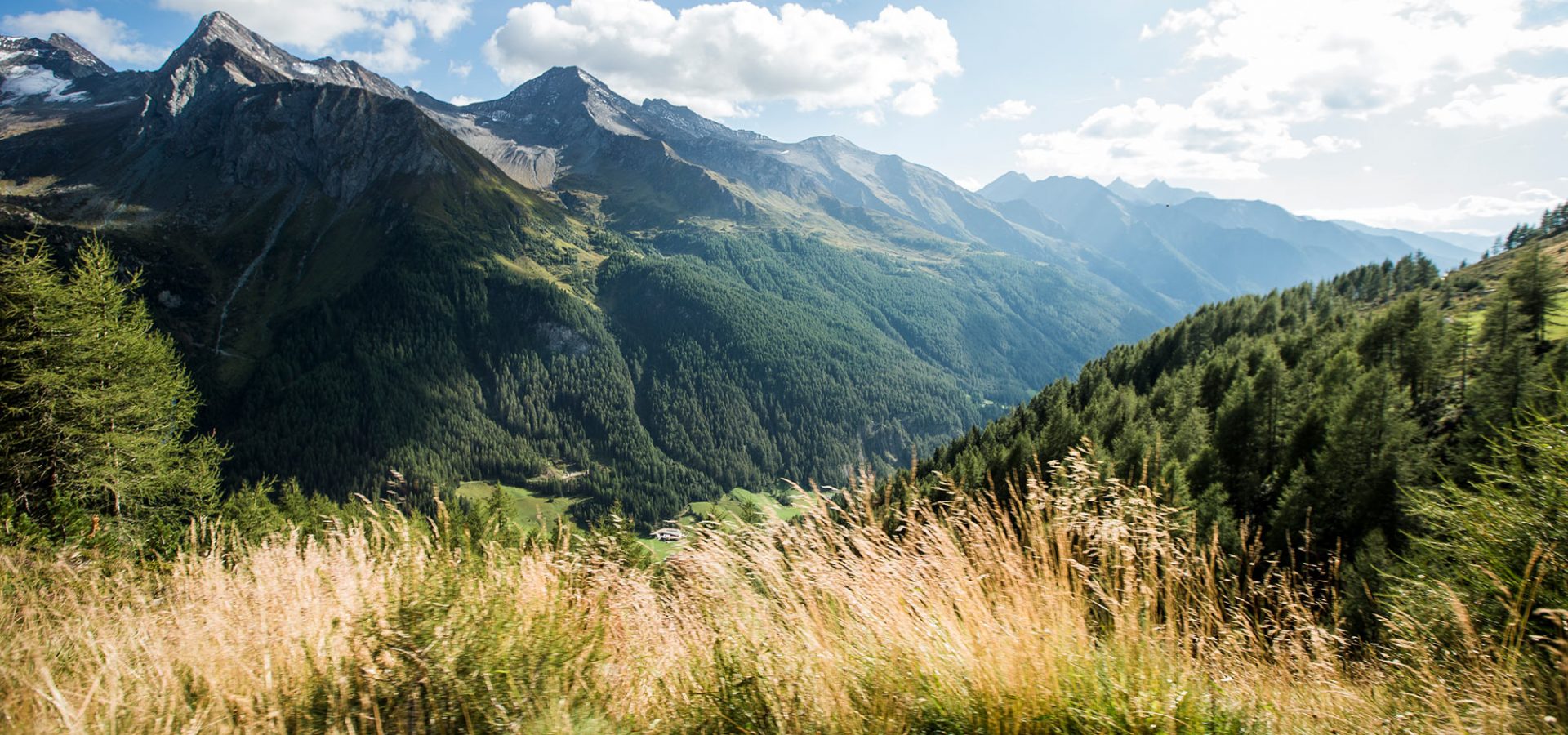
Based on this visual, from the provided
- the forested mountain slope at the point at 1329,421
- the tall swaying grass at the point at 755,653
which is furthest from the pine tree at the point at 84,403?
the forested mountain slope at the point at 1329,421

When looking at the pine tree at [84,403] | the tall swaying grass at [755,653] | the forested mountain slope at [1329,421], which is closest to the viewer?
the tall swaying grass at [755,653]

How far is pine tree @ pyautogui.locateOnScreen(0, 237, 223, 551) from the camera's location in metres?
12.9

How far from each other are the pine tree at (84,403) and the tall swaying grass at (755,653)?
11460mm

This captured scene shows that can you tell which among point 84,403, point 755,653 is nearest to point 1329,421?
point 755,653

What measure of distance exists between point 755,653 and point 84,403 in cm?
1874

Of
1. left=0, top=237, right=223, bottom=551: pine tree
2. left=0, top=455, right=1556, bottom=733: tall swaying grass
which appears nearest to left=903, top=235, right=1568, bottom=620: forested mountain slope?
left=0, top=455, right=1556, bottom=733: tall swaying grass

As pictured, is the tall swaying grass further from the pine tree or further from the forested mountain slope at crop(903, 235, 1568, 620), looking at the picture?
the pine tree

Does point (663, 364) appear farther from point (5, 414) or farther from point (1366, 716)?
point (1366, 716)

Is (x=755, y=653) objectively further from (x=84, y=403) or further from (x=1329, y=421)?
(x=1329, y=421)

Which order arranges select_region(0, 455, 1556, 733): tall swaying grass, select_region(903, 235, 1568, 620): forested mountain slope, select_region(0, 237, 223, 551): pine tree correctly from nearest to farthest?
select_region(0, 455, 1556, 733): tall swaying grass
select_region(0, 237, 223, 551): pine tree
select_region(903, 235, 1568, 620): forested mountain slope

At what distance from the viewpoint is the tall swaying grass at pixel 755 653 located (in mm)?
2879

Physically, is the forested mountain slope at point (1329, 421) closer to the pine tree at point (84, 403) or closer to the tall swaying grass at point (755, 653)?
the tall swaying grass at point (755, 653)

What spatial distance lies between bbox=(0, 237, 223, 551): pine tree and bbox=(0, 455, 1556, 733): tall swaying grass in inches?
451

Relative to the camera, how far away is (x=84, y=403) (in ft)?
44.5
